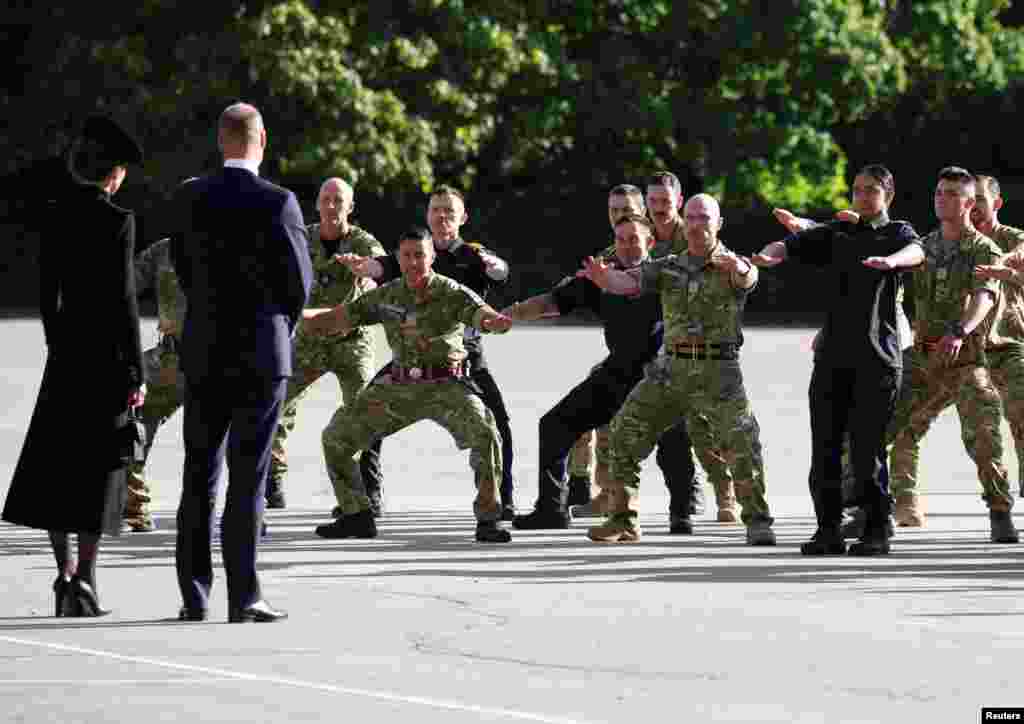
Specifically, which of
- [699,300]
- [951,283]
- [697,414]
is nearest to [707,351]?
[699,300]

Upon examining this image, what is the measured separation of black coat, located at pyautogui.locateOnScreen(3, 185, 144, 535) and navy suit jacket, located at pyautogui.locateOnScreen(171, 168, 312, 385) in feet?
1.38

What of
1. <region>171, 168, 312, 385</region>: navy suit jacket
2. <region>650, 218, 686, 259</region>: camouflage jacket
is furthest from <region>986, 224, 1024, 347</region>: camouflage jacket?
<region>171, 168, 312, 385</region>: navy suit jacket

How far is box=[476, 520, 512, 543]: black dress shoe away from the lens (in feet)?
44.8

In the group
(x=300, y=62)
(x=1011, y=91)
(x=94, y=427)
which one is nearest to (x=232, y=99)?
(x=300, y=62)

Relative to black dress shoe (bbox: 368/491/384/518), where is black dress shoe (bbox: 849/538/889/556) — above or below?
below

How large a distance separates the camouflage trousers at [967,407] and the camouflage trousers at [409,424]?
2.00 m

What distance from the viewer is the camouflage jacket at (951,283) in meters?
13.6

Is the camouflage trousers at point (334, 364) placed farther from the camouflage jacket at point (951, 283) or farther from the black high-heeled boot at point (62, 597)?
the black high-heeled boot at point (62, 597)

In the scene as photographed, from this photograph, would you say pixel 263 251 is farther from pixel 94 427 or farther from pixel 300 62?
pixel 300 62

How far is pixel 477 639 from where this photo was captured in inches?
387

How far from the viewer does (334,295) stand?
594 inches

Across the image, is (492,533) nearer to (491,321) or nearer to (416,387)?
(416,387)

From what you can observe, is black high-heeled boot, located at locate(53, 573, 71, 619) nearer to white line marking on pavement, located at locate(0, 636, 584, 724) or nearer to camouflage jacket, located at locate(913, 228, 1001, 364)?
white line marking on pavement, located at locate(0, 636, 584, 724)

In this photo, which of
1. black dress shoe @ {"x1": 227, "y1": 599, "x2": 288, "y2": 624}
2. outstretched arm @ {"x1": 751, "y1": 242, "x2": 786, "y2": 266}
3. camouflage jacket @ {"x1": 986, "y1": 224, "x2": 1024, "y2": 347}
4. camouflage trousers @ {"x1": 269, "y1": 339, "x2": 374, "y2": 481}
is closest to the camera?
black dress shoe @ {"x1": 227, "y1": 599, "x2": 288, "y2": 624}
